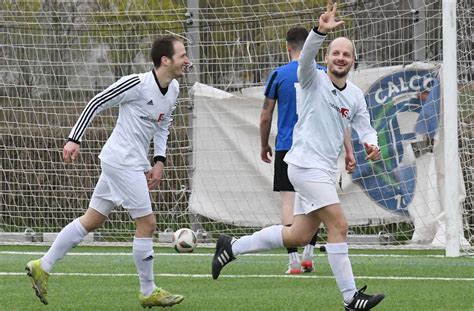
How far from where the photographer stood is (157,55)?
7809 millimetres

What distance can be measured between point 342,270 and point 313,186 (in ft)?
1.75

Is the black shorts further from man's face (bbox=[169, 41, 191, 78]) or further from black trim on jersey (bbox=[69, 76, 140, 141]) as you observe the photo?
black trim on jersey (bbox=[69, 76, 140, 141])

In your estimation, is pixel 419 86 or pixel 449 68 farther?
pixel 419 86

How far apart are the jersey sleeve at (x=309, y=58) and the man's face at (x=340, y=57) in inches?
Answer: 5.7

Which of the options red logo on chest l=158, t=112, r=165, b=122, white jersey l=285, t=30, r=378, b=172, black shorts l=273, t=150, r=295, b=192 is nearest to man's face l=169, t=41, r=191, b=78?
red logo on chest l=158, t=112, r=165, b=122

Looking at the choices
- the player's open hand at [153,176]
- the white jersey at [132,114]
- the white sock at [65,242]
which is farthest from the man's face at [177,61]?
the white sock at [65,242]

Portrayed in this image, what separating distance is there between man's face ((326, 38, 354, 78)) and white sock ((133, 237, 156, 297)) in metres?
1.69

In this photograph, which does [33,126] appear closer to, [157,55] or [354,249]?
[354,249]

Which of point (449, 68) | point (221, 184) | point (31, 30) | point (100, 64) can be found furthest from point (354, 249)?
point (31, 30)

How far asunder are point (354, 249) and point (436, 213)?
1000 mm

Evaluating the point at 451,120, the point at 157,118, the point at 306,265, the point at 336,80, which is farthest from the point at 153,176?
the point at 451,120

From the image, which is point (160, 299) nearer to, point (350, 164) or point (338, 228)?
point (338, 228)

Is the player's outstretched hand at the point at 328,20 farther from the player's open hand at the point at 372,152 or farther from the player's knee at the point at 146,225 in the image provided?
the player's knee at the point at 146,225

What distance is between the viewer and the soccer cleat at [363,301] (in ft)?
21.2
